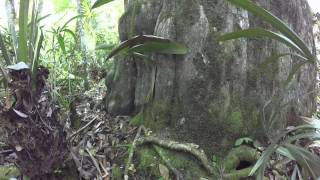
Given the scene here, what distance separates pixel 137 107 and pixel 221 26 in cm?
62

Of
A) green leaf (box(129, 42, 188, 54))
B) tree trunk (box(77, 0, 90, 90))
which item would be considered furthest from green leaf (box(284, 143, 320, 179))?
tree trunk (box(77, 0, 90, 90))

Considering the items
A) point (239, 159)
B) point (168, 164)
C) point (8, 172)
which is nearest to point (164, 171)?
point (168, 164)

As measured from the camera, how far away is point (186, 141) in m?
1.89

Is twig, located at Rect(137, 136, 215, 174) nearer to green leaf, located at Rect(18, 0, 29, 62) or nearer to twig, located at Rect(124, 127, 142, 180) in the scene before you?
twig, located at Rect(124, 127, 142, 180)

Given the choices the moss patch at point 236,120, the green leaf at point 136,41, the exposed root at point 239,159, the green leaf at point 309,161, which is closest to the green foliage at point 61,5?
the green leaf at point 136,41

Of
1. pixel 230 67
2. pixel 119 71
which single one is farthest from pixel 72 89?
pixel 230 67

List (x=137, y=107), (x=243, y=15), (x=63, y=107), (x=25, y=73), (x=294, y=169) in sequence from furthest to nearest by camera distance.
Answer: (x=63, y=107) → (x=137, y=107) → (x=243, y=15) → (x=294, y=169) → (x=25, y=73)

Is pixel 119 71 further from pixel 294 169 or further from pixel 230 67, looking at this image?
pixel 294 169

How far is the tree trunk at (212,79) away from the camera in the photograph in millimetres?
1893

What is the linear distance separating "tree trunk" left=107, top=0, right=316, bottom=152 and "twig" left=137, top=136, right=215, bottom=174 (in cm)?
5

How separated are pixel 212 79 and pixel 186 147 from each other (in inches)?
13.5

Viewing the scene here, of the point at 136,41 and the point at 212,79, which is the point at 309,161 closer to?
the point at 212,79

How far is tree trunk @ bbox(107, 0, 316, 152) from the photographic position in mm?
1893

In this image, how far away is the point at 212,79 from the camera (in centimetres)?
190
